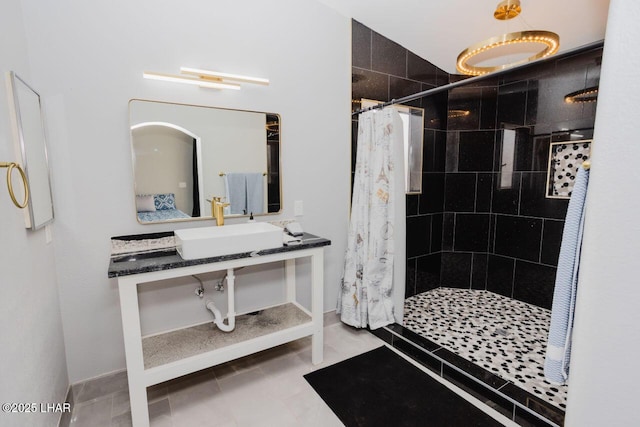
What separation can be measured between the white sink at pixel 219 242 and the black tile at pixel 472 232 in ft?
7.86

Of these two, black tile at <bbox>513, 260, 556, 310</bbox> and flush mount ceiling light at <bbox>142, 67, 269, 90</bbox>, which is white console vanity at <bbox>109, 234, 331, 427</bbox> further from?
black tile at <bbox>513, 260, 556, 310</bbox>

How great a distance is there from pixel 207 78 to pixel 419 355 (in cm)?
239

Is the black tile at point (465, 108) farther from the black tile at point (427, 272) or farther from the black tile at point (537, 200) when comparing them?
the black tile at point (427, 272)

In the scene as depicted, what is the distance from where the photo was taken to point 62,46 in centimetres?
170

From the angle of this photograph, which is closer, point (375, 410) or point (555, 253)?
point (375, 410)

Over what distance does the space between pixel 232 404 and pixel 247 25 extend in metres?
2.48

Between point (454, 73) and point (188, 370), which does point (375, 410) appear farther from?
point (454, 73)

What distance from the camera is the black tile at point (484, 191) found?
337cm

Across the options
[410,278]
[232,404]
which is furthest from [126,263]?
[410,278]

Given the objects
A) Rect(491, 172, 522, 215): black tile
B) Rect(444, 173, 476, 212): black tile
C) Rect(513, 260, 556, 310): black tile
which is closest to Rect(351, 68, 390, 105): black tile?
Rect(444, 173, 476, 212): black tile

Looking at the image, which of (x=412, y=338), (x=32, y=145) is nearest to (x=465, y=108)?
(x=412, y=338)

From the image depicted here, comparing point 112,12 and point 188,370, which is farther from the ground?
point 112,12

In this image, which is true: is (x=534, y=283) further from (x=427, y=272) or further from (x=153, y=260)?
(x=153, y=260)

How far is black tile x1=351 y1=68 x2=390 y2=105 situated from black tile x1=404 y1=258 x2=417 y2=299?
169 cm
